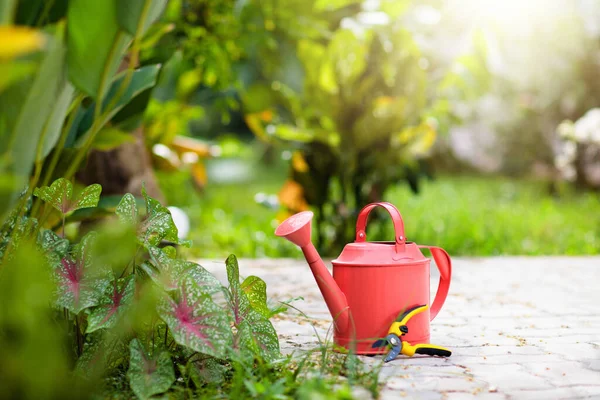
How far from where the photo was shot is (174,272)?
1.75 metres

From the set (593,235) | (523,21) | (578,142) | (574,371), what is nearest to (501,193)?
(578,142)

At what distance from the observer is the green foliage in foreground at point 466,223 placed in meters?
5.03

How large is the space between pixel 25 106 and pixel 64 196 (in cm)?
54

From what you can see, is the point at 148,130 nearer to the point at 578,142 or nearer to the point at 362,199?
the point at 362,199

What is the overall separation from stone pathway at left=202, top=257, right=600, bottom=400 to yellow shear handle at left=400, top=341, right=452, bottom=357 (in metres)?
0.02

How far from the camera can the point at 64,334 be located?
1779 millimetres

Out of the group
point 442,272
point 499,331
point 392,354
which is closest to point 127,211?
point 392,354

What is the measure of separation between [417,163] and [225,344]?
11.7ft

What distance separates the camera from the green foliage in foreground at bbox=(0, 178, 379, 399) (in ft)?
5.26

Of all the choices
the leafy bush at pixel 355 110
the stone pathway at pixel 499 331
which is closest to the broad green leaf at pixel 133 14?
the stone pathway at pixel 499 331

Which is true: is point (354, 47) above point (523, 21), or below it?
below

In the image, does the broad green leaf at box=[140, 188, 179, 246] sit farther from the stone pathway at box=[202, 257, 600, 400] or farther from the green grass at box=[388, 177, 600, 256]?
the green grass at box=[388, 177, 600, 256]

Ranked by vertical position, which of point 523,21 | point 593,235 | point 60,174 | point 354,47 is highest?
point 523,21

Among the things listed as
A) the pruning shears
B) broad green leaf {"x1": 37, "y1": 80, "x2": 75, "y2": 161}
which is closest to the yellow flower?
broad green leaf {"x1": 37, "y1": 80, "x2": 75, "y2": 161}
